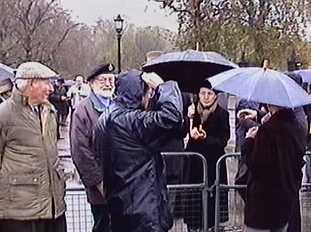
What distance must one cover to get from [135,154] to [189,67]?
2.77 m

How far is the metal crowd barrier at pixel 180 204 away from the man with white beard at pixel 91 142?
2.03ft

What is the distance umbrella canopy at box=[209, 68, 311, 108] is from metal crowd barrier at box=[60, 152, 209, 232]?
1.25 meters

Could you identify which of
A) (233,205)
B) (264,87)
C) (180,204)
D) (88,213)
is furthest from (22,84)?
(233,205)

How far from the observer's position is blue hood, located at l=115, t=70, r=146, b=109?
5.64m

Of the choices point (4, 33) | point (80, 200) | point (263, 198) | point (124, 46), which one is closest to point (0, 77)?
point (80, 200)

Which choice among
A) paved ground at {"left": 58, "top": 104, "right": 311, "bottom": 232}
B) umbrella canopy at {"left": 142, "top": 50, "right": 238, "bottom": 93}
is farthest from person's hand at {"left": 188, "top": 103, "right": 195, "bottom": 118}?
paved ground at {"left": 58, "top": 104, "right": 311, "bottom": 232}

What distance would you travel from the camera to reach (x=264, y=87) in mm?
6371

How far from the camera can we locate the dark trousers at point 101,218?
6734mm

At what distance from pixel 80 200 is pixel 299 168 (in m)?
2.60

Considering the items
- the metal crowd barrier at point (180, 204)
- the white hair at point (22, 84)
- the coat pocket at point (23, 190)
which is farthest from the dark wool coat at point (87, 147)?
the white hair at point (22, 84)

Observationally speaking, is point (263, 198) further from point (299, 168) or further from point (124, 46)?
point (124, 46)

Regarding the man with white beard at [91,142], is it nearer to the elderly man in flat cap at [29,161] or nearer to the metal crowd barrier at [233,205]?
the elderly man in flat cap at [29,161]

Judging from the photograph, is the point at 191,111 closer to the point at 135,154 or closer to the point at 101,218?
the point at 101,218

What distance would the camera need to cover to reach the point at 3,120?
5.96 m
